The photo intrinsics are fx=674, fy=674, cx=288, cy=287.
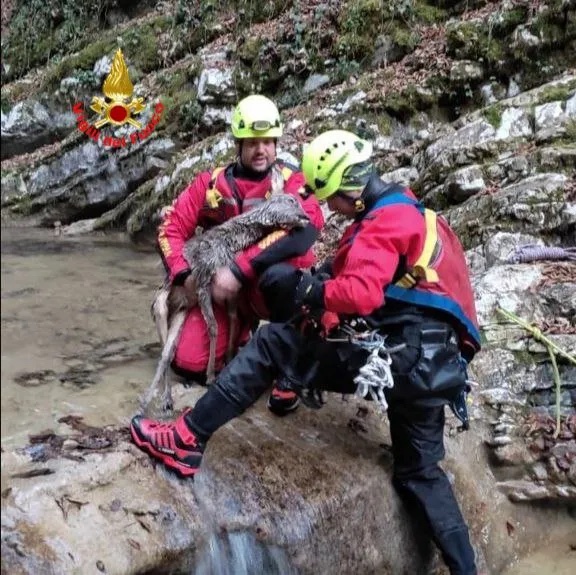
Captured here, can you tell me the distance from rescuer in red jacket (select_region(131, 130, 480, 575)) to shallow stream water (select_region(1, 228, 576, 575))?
1.43 feet

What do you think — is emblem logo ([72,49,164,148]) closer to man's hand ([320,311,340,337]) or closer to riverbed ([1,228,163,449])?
riverbed ([1,228,163,449])

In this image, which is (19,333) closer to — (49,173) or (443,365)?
(443,365)

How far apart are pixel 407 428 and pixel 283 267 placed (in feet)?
4.13

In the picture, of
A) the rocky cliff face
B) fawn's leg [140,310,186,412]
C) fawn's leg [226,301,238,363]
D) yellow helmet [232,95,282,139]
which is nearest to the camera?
fawn's leg [140,310,186,412]

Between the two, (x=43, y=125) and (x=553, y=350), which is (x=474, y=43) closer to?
(x=553, y=350)

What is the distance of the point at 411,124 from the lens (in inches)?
432

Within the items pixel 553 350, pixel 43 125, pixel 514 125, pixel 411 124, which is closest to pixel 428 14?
pixel 411 124

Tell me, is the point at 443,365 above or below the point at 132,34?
below

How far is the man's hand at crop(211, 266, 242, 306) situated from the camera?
455 cm

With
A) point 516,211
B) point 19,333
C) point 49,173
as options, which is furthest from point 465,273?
point 49,173

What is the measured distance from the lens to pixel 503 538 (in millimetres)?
4770

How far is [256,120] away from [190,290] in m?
1.26

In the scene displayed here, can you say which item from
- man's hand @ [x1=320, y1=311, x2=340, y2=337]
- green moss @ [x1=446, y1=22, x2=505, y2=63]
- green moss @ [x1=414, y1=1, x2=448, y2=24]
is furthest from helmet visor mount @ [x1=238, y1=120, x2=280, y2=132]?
green moss @ [x1=414, y1=1, x2=448, y2=24]

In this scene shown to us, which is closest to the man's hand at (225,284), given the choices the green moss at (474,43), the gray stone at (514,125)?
the gray stone at (514,125)
